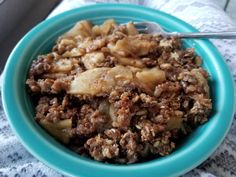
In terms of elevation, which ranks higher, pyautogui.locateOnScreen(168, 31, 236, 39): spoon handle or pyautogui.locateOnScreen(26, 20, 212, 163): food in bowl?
pyautogui.locateOnScreen(168, 31, 236, 39): spoon handle

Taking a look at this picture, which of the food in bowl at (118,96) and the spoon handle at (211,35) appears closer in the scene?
the food in bowl at (118,96)

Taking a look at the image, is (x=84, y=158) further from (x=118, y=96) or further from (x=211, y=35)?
(x=211, y=35)

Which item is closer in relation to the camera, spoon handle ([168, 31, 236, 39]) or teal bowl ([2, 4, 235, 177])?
teal bowl ([2, 4, 235, 177])

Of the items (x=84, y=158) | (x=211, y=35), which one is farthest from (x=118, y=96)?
(x=211, y=35)

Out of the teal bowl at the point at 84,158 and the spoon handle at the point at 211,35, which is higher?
the spoon handle at the point at 211,35

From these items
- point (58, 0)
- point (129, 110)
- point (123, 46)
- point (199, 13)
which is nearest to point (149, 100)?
point (129, 110)

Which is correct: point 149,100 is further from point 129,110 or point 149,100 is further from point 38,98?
point 38,98
